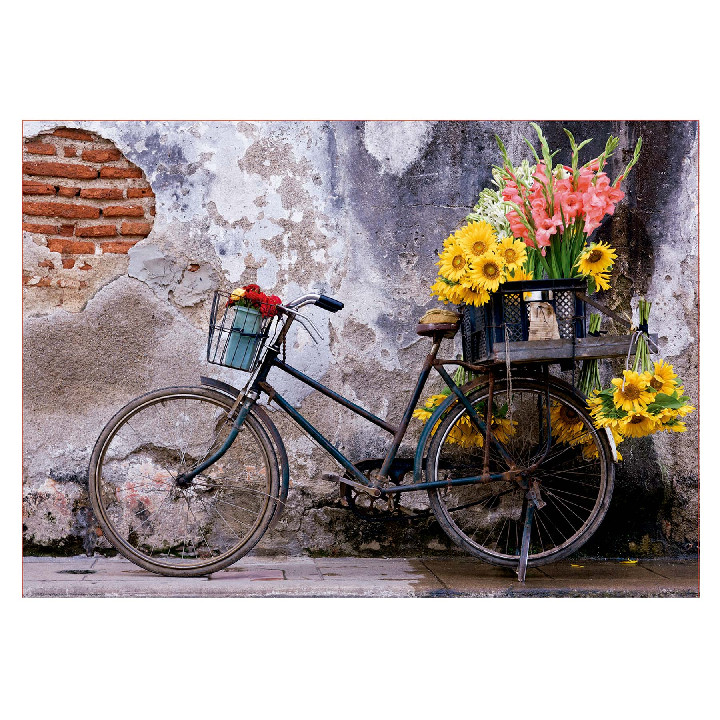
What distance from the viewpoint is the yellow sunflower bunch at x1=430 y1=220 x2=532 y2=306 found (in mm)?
3377

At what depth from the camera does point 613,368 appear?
4320 mm

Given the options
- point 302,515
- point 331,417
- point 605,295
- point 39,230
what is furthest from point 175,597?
point 605,295

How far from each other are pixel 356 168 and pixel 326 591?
220 cm

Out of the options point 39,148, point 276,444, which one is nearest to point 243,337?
point 276,444

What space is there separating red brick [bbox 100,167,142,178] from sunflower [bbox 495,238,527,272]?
80.1 inches

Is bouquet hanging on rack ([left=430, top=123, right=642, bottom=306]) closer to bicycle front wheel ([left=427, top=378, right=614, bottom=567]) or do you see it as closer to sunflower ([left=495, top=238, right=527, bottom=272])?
sunflower ([left=495, top=238, right=527, bottom=272])

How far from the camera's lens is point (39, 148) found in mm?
4188

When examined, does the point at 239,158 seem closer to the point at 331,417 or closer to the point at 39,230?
the point at 39,230

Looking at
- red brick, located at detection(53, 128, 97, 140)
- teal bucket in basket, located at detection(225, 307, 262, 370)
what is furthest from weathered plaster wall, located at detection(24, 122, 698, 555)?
teal bucket in basket, located at detection(225, 307, 262, 370)

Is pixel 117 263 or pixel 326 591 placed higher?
pixel 117 263

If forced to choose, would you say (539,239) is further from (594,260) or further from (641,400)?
(641,400)

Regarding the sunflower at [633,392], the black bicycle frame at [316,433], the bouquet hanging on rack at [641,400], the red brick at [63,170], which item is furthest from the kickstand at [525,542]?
the red brick at [63,170]

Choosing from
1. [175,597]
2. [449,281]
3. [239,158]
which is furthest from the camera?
[239,158]

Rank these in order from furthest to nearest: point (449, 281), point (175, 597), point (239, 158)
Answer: point (239, 158)
point (449, 281)
point (175, 597)
